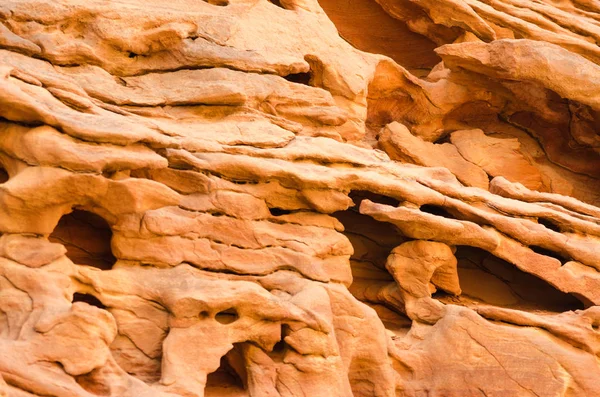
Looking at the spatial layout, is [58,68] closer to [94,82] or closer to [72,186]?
[94,82]

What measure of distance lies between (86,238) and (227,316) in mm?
1783

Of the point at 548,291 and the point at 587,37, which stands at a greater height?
the point at 587,37

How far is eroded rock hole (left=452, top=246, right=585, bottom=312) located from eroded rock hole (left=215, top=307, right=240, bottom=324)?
3802 mm

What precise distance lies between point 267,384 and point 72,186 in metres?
2.53

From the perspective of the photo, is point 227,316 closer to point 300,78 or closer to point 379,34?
point 300,78

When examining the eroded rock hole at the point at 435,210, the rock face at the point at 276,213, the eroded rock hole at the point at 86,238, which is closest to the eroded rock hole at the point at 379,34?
the rock face at the point at 276,213

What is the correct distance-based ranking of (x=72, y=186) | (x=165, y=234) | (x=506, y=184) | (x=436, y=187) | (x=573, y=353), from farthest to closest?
1. (x=506, y=184)
2. (x=436, y=187)
3. (x=573, y=353)
4. (x=165, y=234)
5. (x=72, y=186)

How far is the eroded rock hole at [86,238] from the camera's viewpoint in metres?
8.80

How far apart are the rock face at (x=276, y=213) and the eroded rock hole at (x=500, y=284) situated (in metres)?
0.03

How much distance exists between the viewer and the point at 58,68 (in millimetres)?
9289

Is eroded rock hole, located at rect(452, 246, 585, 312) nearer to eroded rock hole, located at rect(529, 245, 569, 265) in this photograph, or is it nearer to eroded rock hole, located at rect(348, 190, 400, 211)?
eroded rock hole, located at rect(529, 245, 569, 265)

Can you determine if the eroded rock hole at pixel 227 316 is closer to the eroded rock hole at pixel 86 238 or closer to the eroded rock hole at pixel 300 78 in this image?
the eroded rock hole at pixel 86 238

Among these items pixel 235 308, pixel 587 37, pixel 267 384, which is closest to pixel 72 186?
pixel 235 308

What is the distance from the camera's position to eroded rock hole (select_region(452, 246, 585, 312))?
11031 mm
